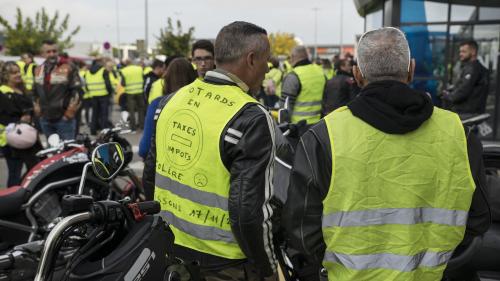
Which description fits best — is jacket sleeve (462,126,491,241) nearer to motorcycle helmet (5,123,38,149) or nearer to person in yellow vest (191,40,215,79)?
person in yellow vest (191,40,215,79)

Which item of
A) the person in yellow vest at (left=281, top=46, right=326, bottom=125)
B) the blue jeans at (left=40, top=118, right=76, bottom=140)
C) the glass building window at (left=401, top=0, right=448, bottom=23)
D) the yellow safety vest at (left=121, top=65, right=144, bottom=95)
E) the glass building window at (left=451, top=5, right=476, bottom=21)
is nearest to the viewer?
the person in yellow vest at (left=281, top=46, right=326, bottom=125)

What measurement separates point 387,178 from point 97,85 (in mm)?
12315

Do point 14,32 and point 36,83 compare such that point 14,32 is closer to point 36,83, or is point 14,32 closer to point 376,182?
point 36,83

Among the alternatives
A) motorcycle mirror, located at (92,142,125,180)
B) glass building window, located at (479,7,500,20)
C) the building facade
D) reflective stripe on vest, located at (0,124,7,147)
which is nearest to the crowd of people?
motorcycle mirror, located at (92,142,125,180)

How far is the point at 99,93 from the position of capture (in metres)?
13.3

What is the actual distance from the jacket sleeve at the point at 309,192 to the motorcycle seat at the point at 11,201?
9.74ft

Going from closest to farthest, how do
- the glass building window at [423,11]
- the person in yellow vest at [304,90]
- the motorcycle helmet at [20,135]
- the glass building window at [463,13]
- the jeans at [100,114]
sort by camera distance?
the motorcycle helmet at [20,135], the person in yellow vest at [304,90], the glass building window at [463,13], the glass building window at [423,11], the jeans at [100,114]

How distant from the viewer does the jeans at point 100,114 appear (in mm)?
13109

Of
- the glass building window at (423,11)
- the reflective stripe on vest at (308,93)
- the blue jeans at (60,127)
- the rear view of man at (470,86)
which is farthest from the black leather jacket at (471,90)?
the blue jeans at (60,127)

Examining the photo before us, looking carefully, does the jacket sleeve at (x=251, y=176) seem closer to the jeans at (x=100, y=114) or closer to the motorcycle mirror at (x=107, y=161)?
the motorcycle mirror at (x=107, y=161)

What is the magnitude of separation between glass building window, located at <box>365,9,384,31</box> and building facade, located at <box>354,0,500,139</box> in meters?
1.57

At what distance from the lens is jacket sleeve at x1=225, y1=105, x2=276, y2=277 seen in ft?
7.06

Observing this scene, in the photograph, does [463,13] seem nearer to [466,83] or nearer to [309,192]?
[466,83]

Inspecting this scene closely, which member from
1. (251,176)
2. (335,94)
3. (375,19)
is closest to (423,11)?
(375,19)
